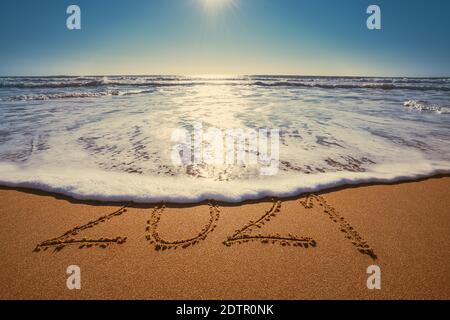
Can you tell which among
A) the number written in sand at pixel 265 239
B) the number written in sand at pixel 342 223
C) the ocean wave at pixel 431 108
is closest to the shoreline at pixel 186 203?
the number written in sand at pixel 342 223

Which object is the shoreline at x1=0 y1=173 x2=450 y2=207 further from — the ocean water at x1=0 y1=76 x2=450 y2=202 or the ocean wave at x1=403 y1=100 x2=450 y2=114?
the ocean wave at x1=403 y1=100 x2=450 y2=114

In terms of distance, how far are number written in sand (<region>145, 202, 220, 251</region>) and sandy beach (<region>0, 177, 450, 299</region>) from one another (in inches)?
0.4

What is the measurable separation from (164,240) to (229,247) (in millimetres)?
656

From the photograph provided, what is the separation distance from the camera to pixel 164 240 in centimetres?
262

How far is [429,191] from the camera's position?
11.8 ft

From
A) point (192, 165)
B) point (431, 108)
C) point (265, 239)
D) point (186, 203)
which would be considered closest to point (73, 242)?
point (186, 203)

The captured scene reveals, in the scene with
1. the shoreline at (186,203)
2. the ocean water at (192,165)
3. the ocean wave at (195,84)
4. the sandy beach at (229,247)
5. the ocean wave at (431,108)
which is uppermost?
the ocean wave at (195,84)

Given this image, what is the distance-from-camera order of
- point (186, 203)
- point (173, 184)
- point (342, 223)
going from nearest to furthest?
point (342, 223)
point (186, 203)
point (173, 184)

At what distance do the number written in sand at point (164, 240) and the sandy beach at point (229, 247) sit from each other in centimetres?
1

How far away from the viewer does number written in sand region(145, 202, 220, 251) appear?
2552 mm

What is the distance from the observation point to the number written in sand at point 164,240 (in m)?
2.55

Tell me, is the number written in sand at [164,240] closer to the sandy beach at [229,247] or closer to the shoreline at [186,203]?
the sandy beach at [229,247]

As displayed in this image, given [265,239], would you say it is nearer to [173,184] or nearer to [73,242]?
[173,184]

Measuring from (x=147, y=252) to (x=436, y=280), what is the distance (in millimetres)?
2522
